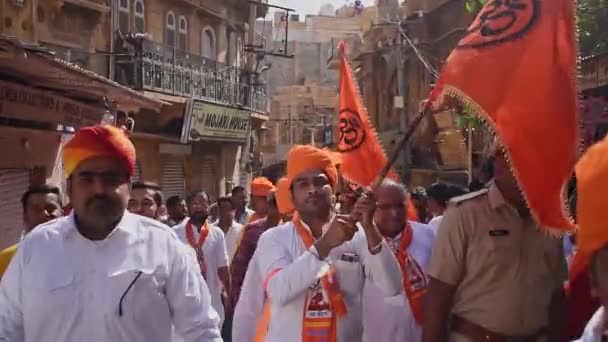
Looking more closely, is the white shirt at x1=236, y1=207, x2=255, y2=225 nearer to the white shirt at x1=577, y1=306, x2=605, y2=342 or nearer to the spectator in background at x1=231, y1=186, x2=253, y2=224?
the spectator in background at x1=231, y1=186, x2=253, y2=224

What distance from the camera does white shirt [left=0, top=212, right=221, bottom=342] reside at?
3.22 metres

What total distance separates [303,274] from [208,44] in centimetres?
2203

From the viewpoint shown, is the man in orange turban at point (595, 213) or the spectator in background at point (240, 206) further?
the spectator in background at point (240, 206)

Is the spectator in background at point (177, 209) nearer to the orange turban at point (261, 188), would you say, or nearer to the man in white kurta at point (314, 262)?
the orange turban at point (261, 188)

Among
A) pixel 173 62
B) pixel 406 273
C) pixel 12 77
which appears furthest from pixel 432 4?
pixel 406 273

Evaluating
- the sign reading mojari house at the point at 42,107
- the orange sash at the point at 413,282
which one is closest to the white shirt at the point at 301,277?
the orange sash at the point at 413,282

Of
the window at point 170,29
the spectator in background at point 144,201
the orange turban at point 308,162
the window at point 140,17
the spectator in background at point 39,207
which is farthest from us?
the window at point 170,29

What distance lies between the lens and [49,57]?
7.93 m

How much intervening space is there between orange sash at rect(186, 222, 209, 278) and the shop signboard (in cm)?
1356

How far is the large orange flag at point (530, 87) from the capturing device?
3.39 metres

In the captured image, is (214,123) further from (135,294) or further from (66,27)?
(135,294)

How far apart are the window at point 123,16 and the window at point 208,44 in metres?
3.96

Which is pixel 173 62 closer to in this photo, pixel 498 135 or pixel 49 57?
pixel 49 57

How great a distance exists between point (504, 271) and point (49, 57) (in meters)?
5.56
